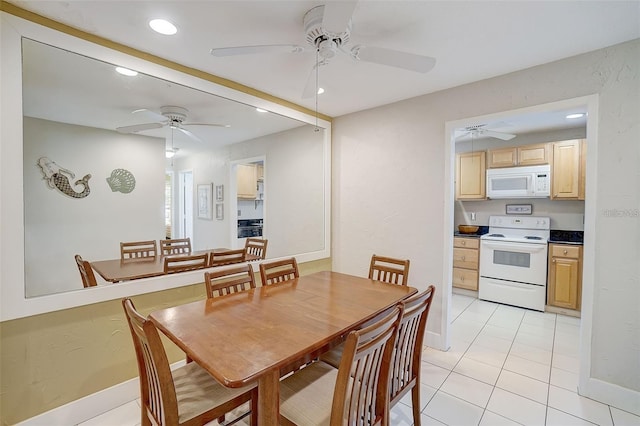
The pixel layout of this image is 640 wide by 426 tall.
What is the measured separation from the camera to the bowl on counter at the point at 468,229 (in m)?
4.58

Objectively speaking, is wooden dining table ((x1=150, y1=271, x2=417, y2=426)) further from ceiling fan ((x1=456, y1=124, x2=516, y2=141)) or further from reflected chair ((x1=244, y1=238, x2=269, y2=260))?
ceiling fan ((x1=456, y1=124, x2=516, y2=141))

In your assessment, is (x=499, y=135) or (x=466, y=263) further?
(x=466, y=263)

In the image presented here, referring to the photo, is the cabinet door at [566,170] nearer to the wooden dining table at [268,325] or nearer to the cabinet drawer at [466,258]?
the cabinet drawer at [466,258]

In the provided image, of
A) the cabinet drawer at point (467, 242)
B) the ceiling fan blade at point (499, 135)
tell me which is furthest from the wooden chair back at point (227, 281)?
the cabinet drawer at point (467, 242)

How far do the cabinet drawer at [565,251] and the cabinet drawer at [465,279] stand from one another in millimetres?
1015

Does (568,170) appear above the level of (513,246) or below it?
above

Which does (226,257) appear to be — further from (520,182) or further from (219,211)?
(520,182)

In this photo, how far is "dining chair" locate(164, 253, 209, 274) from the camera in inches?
89.1

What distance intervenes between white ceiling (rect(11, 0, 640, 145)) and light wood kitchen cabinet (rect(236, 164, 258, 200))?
1042 millimetres

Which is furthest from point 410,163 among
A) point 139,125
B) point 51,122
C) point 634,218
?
point 51,122

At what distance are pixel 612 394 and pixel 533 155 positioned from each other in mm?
3017

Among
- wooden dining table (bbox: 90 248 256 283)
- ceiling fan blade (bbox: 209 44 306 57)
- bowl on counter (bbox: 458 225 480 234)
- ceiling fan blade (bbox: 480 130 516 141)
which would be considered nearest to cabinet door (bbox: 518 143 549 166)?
ceiling fan blade (bbox: 480 130 516 141)

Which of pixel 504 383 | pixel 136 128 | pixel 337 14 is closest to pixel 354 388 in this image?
pixel 337 14

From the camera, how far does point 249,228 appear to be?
323cm
